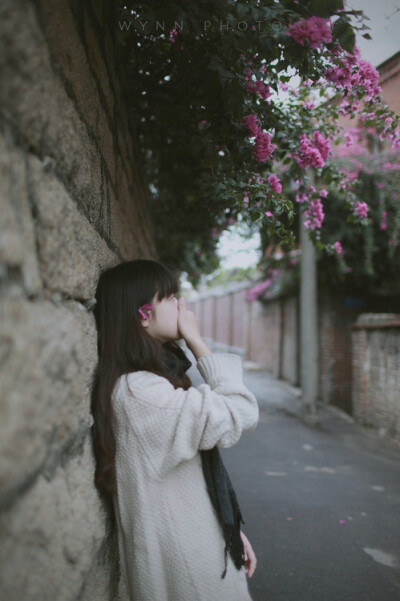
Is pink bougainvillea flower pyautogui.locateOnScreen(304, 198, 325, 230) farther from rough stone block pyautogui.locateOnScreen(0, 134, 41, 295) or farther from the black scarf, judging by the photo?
rough stone block pyautogui.locateOnScreen(0, 134, 41, 295)

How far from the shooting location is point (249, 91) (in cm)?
178

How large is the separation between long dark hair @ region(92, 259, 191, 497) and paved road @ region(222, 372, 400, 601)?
1707 millimetres

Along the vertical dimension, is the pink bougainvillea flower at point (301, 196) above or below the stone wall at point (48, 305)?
above

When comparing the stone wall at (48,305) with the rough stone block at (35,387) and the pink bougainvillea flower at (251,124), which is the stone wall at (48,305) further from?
the pink bougainvillea flower at (251,124)

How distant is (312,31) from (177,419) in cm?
123

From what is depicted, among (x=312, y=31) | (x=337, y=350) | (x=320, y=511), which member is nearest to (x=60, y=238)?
(x=312, y=31)

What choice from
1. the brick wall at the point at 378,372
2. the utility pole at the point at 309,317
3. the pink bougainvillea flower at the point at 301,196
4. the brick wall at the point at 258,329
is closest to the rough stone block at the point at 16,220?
the pink bougainvillea flower at the point at 301,196

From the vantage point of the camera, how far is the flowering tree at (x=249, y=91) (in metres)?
1.32

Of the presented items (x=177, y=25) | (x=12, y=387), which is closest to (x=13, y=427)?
(x=12, y=387)

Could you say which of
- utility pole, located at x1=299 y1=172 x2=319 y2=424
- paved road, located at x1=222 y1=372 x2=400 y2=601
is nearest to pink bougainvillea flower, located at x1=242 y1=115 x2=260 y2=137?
paved road, located at x1=222 y1=372 x2=400 y2=601

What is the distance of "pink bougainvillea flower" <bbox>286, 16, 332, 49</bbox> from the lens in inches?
49.4

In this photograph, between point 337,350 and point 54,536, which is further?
point 337,350

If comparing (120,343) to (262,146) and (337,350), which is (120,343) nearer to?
(262,146)

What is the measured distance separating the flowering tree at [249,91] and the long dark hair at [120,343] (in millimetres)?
629
